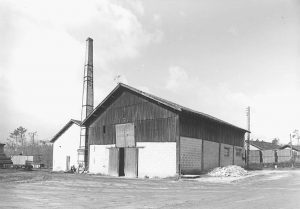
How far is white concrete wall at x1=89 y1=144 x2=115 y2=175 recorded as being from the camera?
34562mm

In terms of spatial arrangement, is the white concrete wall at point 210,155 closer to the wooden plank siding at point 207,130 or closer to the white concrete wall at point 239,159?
the wooden plank siding at point 207,130

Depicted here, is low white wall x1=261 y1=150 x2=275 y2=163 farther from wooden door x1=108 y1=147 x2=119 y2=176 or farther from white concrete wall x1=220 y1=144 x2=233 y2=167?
wooden door x1=108 y1=147 x2=119 y2=176

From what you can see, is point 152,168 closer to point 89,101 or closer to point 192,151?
point 192,151

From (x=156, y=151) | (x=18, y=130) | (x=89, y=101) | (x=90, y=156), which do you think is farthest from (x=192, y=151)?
(x=18, y=130)

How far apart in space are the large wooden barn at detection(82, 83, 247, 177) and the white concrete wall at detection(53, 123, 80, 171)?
485 centimetres

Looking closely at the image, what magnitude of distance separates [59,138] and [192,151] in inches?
841

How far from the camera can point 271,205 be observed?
12461 millimetres

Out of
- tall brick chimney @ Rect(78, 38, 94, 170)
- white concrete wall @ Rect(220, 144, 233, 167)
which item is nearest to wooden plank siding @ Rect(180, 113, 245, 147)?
white concrete wall @ Rect(220, 144, 233, 167)

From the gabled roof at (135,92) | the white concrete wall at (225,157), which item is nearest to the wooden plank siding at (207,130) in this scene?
the white concrete wall at (225,157)

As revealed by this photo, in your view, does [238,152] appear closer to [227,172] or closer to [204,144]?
[204,144]

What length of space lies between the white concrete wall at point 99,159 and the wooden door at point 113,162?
55 centimetres

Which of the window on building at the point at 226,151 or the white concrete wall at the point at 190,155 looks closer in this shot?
the white concrete wall at the point at 190,155

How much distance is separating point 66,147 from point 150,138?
1696 centimetres

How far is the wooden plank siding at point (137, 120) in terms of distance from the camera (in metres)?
28.9
